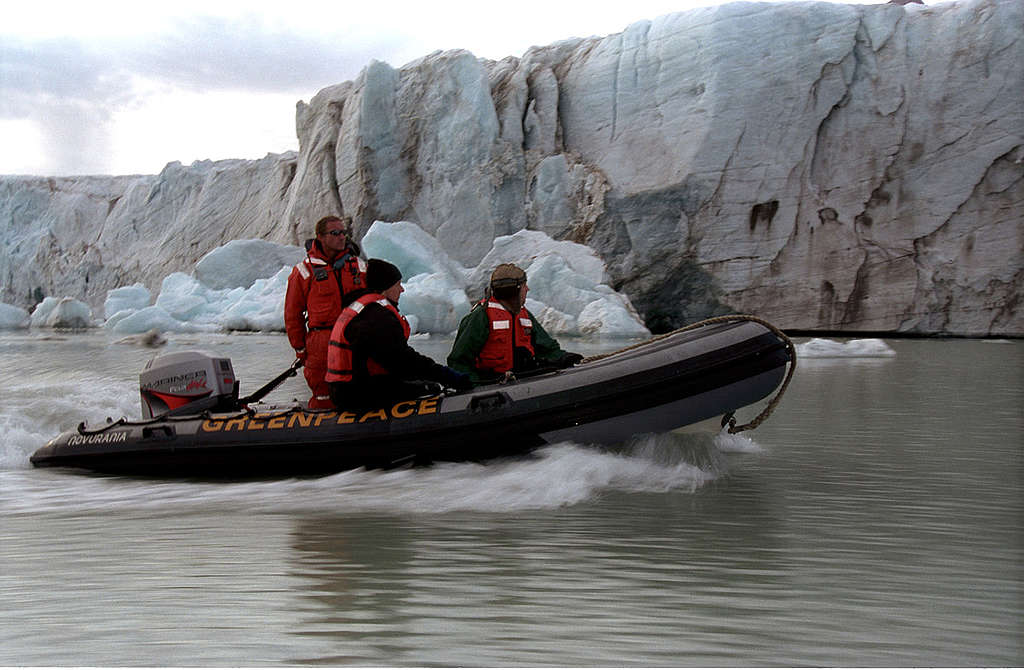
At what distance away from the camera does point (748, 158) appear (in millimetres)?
16281

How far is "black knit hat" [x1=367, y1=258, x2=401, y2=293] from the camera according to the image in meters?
3.53

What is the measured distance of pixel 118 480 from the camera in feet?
12.9

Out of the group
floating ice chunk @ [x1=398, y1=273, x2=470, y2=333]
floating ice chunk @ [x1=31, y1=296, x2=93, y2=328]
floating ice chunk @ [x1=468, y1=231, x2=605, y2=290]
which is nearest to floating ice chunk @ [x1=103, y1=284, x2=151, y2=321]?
floating ice chunk @ [x1=31, y1=296, x2=93, y2=328]

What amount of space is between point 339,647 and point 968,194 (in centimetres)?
1583

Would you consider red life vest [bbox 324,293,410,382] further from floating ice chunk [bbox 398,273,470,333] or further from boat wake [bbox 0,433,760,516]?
floating ice chunk [bbox 398,273,470,333]

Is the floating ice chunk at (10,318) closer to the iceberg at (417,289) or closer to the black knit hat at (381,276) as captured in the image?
the iceberg at (417,289)

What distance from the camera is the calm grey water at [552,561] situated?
1863mm

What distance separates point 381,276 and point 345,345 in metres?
0.32

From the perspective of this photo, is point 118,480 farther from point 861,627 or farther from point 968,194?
point 968,194

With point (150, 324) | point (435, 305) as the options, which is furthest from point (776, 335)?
point (150, 324)

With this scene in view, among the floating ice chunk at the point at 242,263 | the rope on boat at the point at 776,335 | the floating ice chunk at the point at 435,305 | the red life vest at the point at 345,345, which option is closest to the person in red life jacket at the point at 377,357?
the red life vest at the point at 345,345

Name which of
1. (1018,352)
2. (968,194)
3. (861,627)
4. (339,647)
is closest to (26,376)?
(339,647)

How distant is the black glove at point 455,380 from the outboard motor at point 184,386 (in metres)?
1.14

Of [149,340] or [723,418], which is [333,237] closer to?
[723,418]
